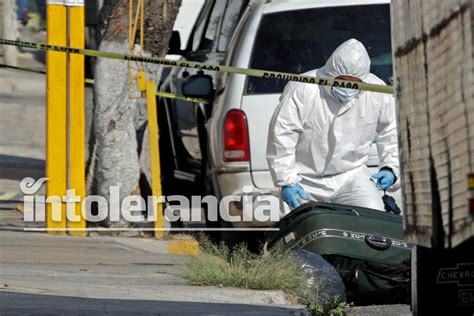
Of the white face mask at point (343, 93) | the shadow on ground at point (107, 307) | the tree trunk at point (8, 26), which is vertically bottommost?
the shadow on ground at point (107, 307)

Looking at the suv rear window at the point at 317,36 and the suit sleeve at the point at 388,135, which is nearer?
the suit sleeve at the point at 388,135

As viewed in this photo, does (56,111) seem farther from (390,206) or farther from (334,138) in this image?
(390,206)

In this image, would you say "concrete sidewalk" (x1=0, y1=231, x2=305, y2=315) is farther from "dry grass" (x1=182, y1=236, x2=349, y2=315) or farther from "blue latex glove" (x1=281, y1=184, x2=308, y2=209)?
"blue latex glove" (x1=281, y1=184, x2=308, y2=209)

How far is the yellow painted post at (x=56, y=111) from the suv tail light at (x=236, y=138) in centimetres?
155

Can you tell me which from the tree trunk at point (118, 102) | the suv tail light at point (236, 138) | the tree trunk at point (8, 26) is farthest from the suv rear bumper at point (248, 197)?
the tree trunk at point (8, 26)

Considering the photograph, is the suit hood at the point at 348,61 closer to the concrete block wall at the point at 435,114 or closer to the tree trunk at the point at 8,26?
the concrete block wall at the point at 435,114

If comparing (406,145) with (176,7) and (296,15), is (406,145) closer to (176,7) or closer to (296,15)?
(296,15)

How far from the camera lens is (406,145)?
492 centimetres

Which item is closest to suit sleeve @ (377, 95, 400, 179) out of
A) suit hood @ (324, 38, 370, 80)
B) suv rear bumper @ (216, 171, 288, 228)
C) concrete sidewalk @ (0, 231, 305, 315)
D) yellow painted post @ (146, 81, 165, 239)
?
suit hood @ (324, 38, 370, 80)

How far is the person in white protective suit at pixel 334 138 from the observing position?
813 centimetres

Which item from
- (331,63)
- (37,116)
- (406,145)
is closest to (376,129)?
(331,63)

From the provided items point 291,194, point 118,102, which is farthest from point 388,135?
point 118,102

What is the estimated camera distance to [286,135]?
8.16 metres

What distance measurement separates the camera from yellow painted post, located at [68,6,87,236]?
9930mm
